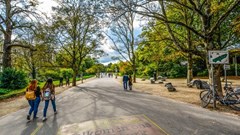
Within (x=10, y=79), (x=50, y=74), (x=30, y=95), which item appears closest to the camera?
(x=30, y=95)

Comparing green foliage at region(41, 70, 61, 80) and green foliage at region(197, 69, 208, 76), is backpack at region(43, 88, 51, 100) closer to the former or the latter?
green foliage at region(197, 69, 208, 76)

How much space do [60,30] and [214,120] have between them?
22.9 meters

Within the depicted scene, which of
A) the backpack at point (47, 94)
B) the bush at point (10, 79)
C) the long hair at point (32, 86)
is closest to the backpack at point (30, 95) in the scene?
the long hair at point (32, 86)

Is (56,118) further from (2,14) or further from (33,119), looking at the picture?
(2,14)

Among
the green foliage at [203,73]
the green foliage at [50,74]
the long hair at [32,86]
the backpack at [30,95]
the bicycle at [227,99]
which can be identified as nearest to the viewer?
the backpack at [30,95]

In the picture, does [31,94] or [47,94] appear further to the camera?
[47,94]

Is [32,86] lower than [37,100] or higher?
higher

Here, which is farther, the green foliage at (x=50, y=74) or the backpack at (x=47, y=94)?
the green foliage at (x=50, y=74)

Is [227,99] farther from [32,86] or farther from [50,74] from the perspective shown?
[50,74]

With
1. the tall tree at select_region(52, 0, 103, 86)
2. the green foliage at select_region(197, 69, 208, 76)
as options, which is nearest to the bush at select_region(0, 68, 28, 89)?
the tall tree at select_region(52, 0, 103, 86)

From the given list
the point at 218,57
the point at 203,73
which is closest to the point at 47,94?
the point at 218,57

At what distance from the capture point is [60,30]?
23.9 m

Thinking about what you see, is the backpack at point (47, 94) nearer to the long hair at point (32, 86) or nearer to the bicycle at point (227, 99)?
the long hair at point (32, 86)

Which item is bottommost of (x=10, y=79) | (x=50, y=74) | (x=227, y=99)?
(x=227, y=99)
